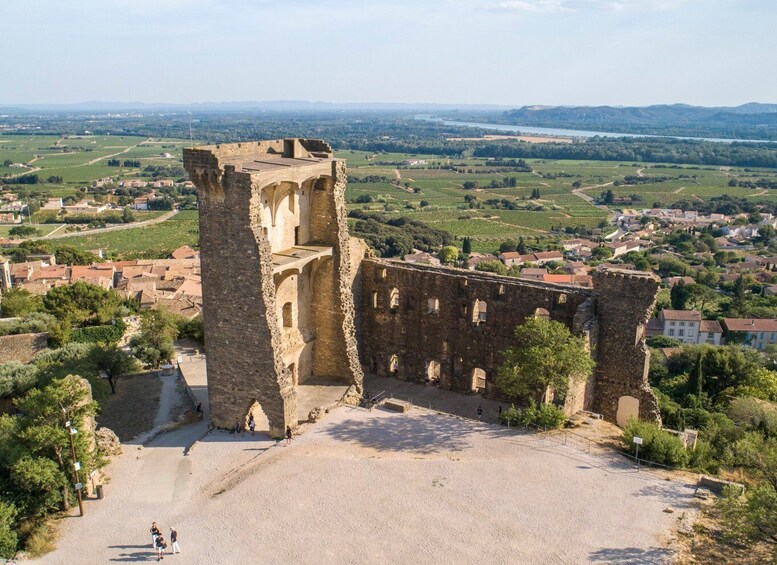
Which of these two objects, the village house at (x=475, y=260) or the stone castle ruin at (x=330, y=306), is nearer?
the stone castle ruin at (x=330, y=306)

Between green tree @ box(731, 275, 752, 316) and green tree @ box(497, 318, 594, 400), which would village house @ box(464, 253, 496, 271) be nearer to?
green tree @ box(731, 275, 752, 316)

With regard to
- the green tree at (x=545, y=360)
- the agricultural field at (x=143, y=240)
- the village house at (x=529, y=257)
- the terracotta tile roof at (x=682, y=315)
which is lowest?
the terracotta tile roof at (x=682, y=315)

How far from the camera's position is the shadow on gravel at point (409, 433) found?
22250 millimetres

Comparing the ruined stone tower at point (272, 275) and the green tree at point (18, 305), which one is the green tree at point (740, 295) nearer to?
the ruined stone tower at point (272, 275)

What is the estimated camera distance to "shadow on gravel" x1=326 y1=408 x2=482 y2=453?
22.2 meters

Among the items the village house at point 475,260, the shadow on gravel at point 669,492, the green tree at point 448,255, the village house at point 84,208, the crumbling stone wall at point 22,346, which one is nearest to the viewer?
the shadow on gravel at point 669,492

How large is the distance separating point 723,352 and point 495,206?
121 m

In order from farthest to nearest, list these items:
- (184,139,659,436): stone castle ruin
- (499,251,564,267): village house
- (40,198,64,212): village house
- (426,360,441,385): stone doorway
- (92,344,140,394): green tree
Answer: (40,198,64,212): village house < (499,251,564,267): village house < (92,344,140,394): green tree < (426,360,441,385): stone doorway < (184,139,659,436): stone castle ruin

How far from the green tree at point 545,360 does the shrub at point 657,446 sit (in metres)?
2.72

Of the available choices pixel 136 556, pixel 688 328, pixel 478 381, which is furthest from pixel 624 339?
pixel 688 328

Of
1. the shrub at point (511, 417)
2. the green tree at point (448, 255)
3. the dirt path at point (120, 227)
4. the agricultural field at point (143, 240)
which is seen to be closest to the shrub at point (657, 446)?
the shrub at point (511, 417)

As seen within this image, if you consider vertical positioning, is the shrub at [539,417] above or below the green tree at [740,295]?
above

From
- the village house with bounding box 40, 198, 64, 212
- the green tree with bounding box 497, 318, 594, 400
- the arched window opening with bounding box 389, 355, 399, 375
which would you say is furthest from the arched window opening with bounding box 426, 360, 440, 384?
the village house with bounding box 40, 198, 64, 212

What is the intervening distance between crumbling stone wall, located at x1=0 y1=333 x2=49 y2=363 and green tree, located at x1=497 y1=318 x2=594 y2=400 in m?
28.0
